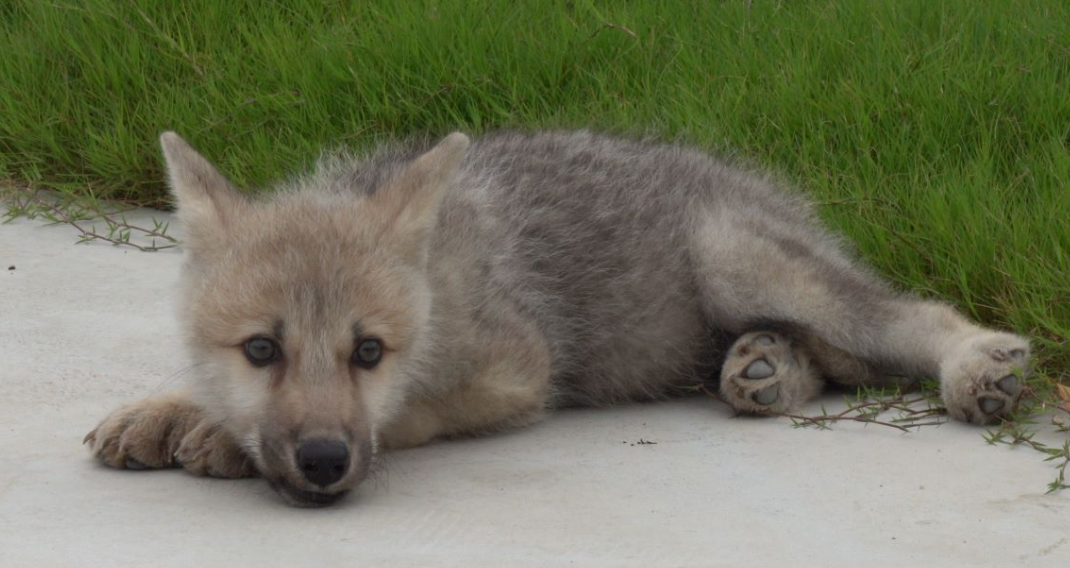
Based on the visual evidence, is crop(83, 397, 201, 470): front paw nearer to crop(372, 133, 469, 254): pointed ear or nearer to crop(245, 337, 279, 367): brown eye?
crop(245, 337, 279, 367): brown eye

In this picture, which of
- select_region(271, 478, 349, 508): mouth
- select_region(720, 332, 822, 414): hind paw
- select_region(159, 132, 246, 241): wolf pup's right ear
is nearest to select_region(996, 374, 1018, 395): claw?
select_region(720, 332, 822, 414): hind paw

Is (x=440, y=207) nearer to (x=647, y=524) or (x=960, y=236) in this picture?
(x=647, y=524)

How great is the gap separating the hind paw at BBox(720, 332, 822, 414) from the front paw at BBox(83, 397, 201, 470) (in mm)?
1641

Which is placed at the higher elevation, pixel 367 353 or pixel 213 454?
pixel 367 353

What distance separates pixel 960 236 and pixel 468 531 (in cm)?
247

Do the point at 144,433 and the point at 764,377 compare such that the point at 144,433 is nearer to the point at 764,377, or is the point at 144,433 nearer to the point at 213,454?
the point at 213,454

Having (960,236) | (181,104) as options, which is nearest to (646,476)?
(960,236)

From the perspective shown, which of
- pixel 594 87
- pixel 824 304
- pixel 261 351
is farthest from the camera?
pixel 594 87

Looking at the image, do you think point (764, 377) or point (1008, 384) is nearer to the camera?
point (1008, 384)

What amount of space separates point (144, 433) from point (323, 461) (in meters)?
0.73

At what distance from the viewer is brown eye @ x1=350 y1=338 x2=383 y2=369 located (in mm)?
3738

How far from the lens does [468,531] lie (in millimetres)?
3570

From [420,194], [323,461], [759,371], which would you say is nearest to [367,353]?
[323,461]

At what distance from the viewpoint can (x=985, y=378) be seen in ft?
14.4
